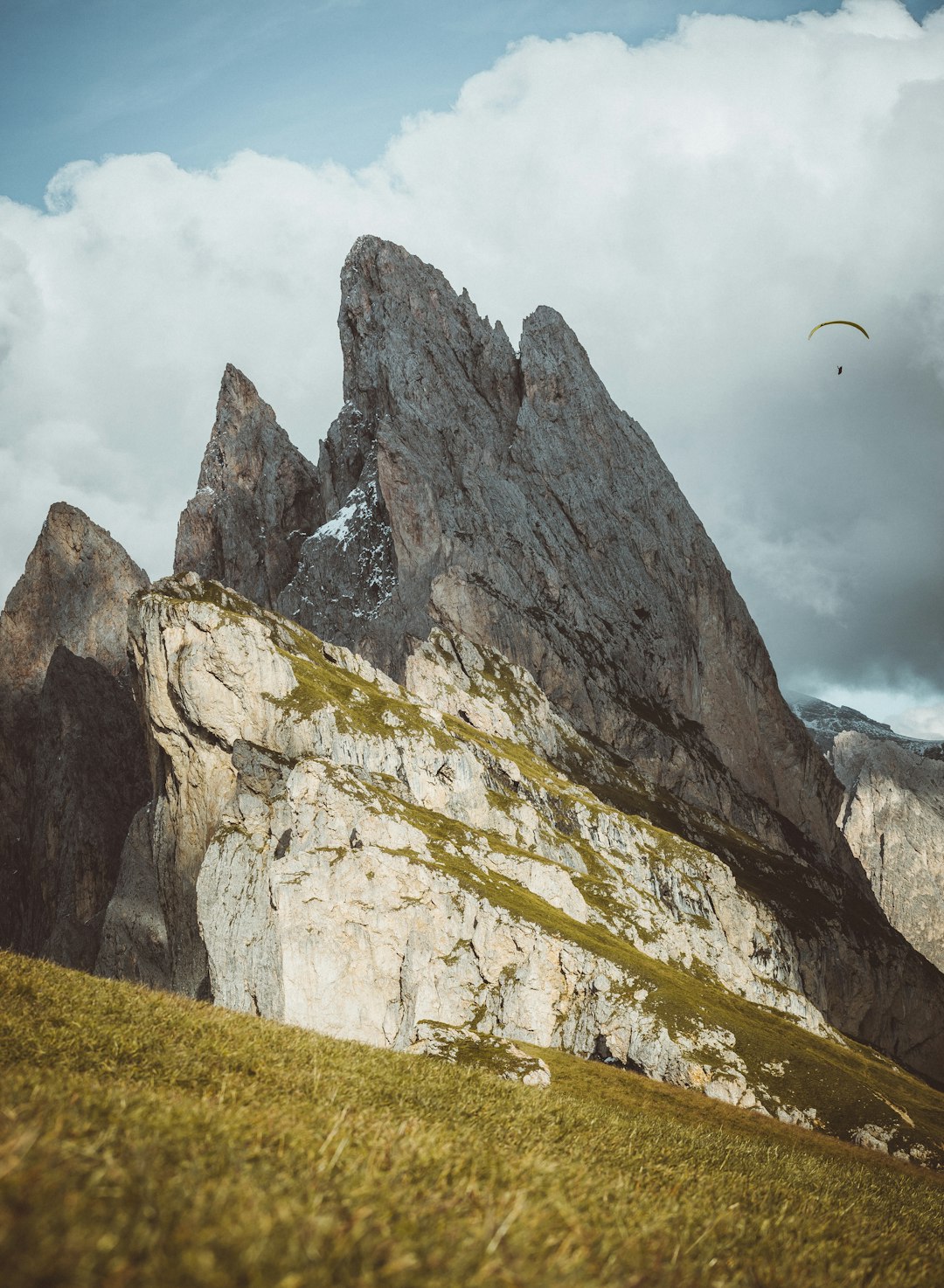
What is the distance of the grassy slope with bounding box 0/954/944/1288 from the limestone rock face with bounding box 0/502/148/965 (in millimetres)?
153442

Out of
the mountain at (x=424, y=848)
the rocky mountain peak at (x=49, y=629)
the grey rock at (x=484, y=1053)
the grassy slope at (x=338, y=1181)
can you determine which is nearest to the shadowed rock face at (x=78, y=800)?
the mountain at (x=424, y=848)

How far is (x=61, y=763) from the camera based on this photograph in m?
172

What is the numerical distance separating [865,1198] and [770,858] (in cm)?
19886

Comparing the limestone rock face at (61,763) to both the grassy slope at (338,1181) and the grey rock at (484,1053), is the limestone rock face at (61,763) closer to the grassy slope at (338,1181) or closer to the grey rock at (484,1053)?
the grey rock at (484,1053)

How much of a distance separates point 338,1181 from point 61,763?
18840 cm

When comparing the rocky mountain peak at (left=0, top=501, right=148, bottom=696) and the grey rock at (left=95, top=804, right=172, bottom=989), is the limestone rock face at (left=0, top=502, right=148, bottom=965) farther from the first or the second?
the grey rock at (left=95, top=804, right=172, bottom=989)

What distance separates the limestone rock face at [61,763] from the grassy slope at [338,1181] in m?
153

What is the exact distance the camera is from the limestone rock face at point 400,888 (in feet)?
259

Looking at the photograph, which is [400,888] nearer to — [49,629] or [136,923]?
Answer: [136,923]

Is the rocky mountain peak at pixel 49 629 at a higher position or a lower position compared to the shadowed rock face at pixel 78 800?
higher

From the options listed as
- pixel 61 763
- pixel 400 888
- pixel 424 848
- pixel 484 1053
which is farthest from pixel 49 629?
pixel 484 1053

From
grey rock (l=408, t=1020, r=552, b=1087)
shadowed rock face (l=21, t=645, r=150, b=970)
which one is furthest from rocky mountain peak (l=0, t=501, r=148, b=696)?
grey rock (l=408, t=1020, r=552, b=1087)

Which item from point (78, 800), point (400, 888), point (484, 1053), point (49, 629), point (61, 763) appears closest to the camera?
point (484, 1053)

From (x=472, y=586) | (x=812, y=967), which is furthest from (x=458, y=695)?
(x=812, y=967)
